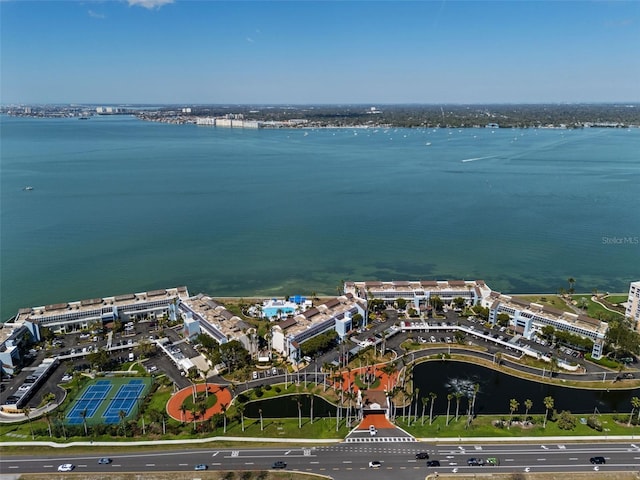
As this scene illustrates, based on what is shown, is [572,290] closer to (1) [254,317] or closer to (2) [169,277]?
(1) [254,317]

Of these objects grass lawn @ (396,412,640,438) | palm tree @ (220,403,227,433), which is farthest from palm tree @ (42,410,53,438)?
grass lawn @ (396,412,640,438)

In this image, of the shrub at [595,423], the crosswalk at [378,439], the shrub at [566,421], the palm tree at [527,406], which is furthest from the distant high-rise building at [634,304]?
the crosswalk at [378,439]

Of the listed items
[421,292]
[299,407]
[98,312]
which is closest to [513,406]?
[299,407]

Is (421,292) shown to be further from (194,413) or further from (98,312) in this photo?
(98,312)

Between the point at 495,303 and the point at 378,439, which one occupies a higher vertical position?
the point at 495,303

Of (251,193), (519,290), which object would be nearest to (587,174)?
(519,290)

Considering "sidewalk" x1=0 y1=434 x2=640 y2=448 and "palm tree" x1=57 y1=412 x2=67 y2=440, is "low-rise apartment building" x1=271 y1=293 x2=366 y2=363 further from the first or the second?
"palm tree" x1=57 y1=412 x2=67 y2=440

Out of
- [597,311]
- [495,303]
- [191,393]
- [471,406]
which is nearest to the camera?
[471,406]
